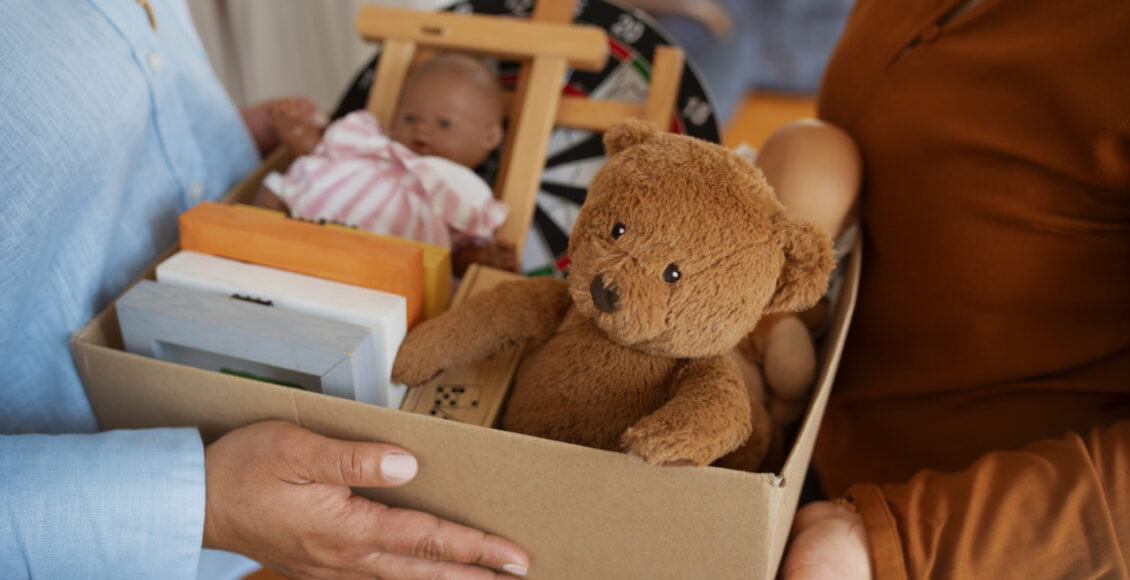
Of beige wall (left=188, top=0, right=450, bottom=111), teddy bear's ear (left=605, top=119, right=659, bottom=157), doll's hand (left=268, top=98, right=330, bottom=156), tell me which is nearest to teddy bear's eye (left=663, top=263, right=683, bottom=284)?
teddy bear's ear (left=605, top=119, right=659, bottom=157)

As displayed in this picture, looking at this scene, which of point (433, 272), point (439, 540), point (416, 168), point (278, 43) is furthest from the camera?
point (278, 43)

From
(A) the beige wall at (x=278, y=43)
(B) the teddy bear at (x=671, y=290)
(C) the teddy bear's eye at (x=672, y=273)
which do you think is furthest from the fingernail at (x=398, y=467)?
(A) the beige wall at (x=278, y=43)

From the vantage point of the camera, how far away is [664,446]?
46 cm

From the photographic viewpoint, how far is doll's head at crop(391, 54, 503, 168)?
889mm

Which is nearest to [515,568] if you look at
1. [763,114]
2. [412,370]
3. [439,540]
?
[439,540]

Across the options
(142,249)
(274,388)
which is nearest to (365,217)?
(142,249)

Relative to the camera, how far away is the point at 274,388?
56cm

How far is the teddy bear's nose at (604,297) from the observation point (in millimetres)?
486

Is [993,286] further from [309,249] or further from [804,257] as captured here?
[309,249]

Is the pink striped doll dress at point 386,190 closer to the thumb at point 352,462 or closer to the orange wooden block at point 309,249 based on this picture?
the orange wooden block at point 309,249

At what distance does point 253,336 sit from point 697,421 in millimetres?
370

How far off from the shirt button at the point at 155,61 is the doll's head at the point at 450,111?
0.92 ft

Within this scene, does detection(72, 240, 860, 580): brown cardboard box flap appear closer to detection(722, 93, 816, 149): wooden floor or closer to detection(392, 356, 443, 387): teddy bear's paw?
detection(392, 356, 443, 387): teddy bear's paw

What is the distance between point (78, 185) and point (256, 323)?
19 centimetres
